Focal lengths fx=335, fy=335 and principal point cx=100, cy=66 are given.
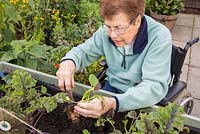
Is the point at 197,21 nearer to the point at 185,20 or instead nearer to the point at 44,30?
the point at 185,20

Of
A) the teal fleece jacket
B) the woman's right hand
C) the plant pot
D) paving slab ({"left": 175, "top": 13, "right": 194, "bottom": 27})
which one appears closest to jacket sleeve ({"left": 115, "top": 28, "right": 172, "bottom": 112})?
the teal fleece jacket

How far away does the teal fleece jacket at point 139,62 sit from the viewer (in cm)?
151

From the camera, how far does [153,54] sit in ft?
5.30

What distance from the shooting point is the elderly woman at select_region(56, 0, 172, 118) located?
4.88 feet

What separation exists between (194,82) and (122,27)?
1965 millimetres

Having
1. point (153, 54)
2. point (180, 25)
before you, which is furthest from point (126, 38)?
point (180, 25)

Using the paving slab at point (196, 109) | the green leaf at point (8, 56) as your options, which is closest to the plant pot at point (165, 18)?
the paving slab at point (196, 109)

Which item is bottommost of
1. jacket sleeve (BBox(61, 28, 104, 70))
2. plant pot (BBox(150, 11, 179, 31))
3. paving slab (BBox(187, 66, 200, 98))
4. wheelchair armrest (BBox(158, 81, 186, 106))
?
paving slab (BBox(187, 66, 200, 98))

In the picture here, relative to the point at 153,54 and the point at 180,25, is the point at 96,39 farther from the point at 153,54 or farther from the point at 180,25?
the point at 180,25

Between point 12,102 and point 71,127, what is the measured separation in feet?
0.98

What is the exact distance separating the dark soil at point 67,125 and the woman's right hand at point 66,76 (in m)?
0.15

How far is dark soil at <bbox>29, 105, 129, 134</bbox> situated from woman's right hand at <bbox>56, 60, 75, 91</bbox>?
147 millimetres

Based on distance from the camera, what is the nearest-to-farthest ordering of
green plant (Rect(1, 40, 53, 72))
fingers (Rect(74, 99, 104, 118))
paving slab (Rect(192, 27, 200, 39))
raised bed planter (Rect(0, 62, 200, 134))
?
1. fingers (Rect(74, 99, 104, 118))
2. raised bed planter (Rect(0, 62, 200, 134))
3. green plant (Rect(1, 40, 53, 72))
4. paving slab (Rect(192, 27, 200, 39))

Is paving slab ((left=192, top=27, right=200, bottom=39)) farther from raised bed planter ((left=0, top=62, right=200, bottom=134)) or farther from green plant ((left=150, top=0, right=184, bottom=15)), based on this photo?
raised bed planter ((left=0, top=62, right=200, bottom=134))
